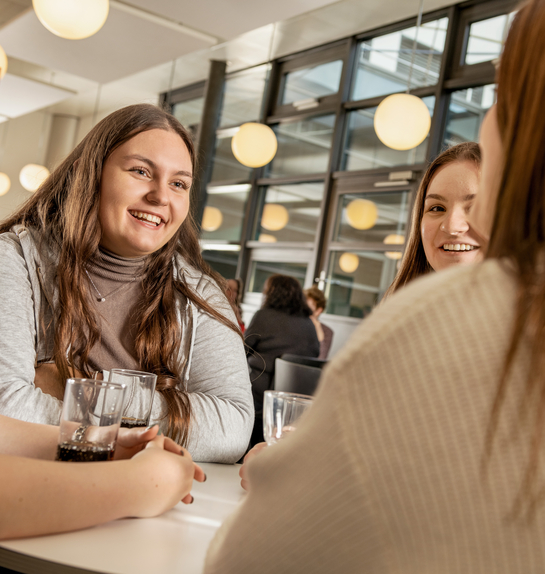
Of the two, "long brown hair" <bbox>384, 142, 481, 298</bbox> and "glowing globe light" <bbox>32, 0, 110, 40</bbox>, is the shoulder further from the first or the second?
"glowing globe light" <bbox>32, 0, 110, 40</bbox>

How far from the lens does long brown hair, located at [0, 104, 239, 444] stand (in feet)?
4.76

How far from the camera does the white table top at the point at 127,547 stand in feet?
2.19

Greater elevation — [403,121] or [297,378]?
[403,121]

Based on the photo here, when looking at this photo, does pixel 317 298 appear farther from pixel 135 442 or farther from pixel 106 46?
pixel 135 442

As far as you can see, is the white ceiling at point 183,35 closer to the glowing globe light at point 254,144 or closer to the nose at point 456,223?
the glowing globe light at point 254,144

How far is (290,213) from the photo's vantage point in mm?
6699

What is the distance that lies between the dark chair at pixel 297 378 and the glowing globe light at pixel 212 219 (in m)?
4.28

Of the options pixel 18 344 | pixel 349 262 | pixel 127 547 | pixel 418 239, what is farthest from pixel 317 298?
pixel 127 547

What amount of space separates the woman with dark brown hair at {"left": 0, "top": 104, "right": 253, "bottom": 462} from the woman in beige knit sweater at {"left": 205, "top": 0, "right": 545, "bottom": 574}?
82 centimetres

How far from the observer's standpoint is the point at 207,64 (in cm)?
727

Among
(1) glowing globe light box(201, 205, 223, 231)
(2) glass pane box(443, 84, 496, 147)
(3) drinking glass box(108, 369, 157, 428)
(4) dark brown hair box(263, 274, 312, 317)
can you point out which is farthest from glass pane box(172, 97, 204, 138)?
(3) drinking glass box(108, 369, 157, 428)

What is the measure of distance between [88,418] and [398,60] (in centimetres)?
556

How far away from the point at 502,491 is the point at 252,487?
0.68ft

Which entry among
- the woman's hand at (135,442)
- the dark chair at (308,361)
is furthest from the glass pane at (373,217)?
the woman's hand at (135,442)
